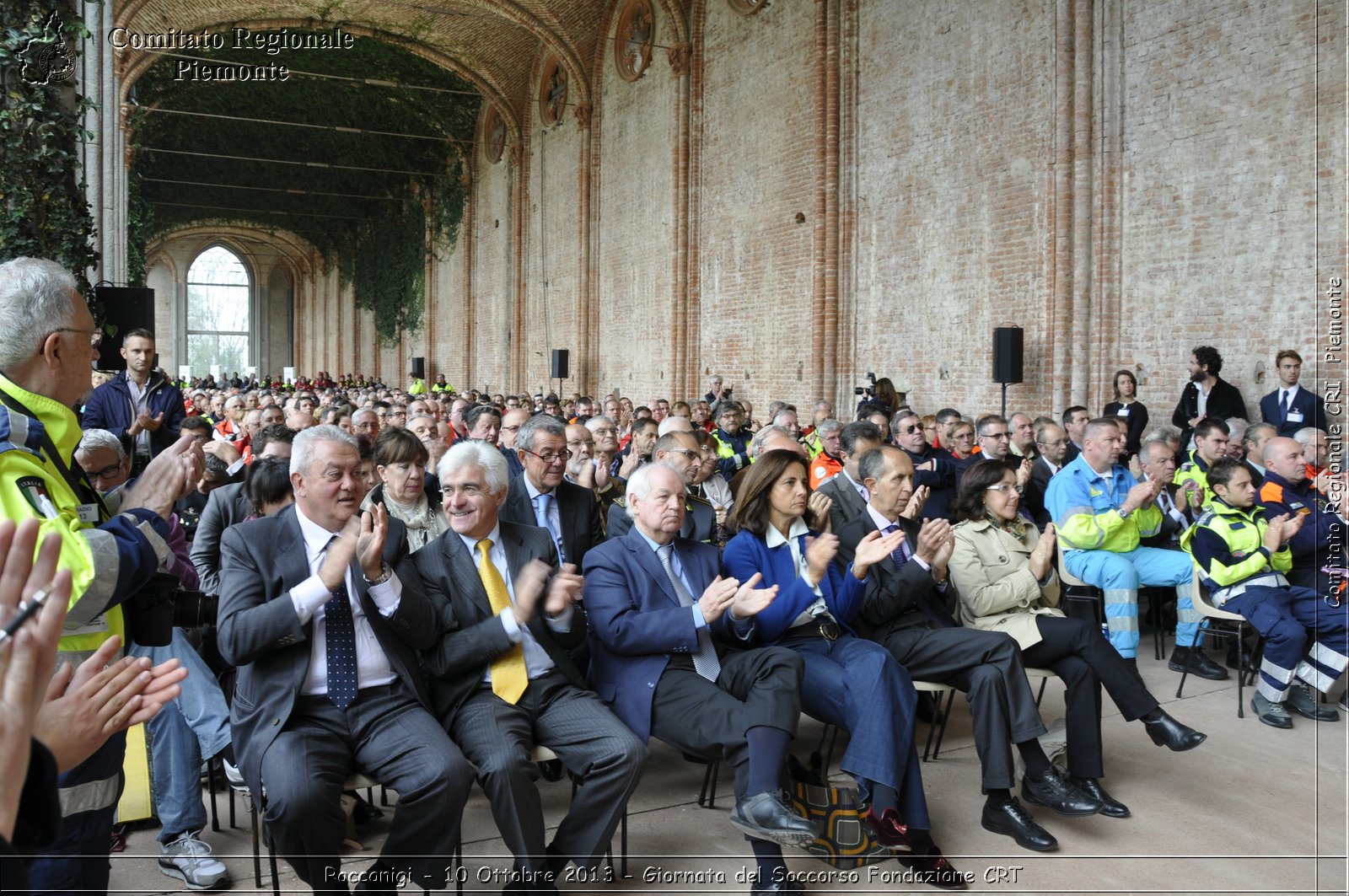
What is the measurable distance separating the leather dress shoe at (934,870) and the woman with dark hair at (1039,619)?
2.76 ft

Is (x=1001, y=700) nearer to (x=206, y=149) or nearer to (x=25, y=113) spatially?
(x=25, y=113)

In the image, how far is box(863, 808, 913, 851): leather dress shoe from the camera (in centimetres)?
353

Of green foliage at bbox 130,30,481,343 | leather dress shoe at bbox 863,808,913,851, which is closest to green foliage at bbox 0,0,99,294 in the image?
leather dress shoe at bbox 863,808,913,851

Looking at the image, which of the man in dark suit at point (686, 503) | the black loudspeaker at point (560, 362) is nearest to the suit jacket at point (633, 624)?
the man in dark suit at point (686, 503)

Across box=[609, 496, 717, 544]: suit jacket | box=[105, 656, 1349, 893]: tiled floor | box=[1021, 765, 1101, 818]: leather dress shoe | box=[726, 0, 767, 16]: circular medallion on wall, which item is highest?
box=[726, 0, 767, 16]: circular medallion on wall

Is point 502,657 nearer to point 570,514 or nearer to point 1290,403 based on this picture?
point 570,514

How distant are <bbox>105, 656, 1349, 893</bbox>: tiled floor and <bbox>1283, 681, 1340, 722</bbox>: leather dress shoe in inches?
11.6

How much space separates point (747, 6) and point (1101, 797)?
13674mm

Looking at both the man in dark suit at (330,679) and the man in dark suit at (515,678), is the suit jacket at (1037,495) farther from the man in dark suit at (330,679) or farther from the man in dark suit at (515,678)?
the man in dark suit at (330,679)

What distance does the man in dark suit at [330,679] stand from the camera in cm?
305

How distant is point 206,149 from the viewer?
97.7ft

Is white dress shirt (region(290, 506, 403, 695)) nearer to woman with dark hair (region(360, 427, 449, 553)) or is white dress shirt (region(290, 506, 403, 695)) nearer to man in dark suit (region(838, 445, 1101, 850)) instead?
woman with dark hair (region(360, 427, 449, 553))

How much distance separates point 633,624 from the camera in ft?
12.2

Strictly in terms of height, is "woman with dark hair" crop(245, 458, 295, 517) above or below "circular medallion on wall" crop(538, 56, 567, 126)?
below
